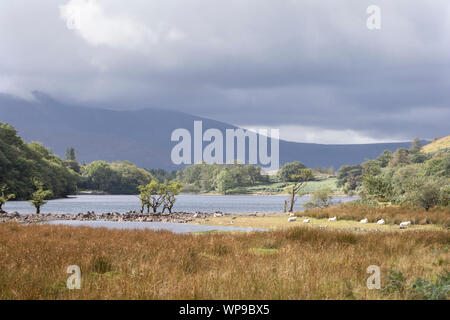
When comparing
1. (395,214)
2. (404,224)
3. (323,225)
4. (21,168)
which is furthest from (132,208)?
(404,224)

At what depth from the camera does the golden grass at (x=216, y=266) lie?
19.7 feet

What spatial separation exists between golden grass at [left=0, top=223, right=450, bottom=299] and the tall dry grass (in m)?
10.3

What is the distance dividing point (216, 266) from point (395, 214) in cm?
1945

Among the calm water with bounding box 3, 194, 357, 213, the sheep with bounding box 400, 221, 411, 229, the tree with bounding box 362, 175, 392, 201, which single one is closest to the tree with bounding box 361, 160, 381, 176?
the tree with bounding box 362, 175, 392, 201

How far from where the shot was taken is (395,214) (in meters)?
24.7

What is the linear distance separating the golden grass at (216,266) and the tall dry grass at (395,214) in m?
10.3

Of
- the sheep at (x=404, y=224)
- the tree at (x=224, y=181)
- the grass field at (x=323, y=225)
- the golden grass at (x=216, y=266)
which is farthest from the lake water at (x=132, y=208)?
the tree at (x=224, y=181)

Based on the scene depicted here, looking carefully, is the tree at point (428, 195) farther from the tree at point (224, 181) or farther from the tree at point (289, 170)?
the tree at point (289, 170)

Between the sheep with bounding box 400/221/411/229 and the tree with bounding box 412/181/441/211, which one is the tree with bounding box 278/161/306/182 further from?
the sheep with bounding box 400/221/411/229

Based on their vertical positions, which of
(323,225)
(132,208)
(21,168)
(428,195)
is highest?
(21,168)

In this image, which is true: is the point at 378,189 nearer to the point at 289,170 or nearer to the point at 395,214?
the point at 395,214

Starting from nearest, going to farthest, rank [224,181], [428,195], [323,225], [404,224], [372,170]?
1. [404,224]
2. [323,225]
3. [428,195]
4. [372,170]
5. [224,181]
